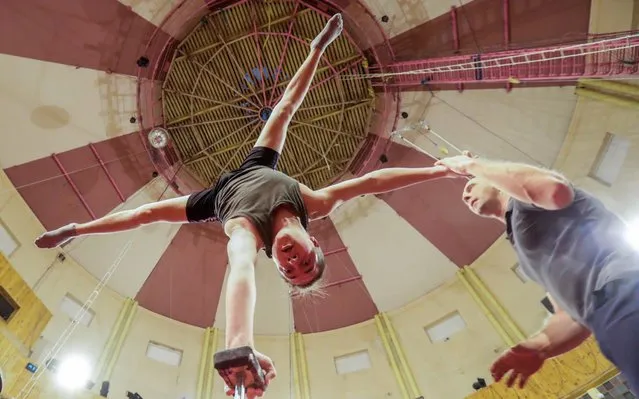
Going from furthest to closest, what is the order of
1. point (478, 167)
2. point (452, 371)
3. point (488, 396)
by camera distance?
point (452, 371)
point (488, 396)
point (478, 167)

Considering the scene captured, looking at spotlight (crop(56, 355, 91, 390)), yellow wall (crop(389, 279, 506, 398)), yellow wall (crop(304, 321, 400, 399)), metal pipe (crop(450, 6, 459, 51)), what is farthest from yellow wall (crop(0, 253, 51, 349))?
metal pipe (crop(450, 6, 459, 51))

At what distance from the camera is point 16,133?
24.3 ft

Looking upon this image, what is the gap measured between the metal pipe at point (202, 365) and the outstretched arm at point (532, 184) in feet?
24.2

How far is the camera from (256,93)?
859 centimetres

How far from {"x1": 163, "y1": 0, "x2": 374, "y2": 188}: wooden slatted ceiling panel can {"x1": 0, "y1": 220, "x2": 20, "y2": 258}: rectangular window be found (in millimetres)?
3139

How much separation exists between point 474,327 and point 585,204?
6896 millimetres

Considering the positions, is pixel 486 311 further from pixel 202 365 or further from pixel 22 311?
pixel 22 311

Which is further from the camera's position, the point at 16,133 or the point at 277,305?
the point at 277,305

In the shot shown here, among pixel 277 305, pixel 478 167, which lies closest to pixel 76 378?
pixel 277 305

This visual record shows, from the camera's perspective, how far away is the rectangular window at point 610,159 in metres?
6.84

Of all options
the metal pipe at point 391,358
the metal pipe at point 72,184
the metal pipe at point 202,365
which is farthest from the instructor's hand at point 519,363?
the metal pipe at point 72,184

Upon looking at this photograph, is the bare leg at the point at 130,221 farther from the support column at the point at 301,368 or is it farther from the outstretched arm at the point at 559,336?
the support column at the point at 301,368

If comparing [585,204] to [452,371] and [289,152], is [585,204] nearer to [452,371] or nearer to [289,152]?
[452,371]

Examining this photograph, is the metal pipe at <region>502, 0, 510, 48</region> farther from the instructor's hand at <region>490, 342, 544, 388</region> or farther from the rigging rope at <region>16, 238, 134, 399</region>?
the rigging rope at <region>16, 238, 134, 399</region>
